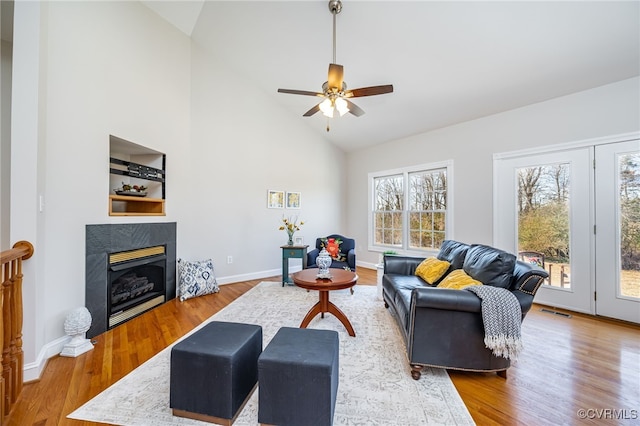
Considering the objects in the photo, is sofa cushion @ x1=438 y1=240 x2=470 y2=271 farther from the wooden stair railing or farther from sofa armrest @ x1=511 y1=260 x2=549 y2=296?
the wooden stair railing

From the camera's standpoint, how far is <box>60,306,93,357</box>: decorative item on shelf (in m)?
2.20

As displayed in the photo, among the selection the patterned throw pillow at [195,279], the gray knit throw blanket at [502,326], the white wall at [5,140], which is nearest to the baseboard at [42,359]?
the white wall at [5,140]

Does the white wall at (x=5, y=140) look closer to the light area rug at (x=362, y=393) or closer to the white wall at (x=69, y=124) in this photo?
the white wall at (x=69, y=124)

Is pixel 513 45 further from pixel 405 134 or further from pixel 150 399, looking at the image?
pixel 150 399

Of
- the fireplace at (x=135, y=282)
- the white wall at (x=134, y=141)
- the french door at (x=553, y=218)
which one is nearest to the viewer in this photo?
the white wall at (x=134, y=141)

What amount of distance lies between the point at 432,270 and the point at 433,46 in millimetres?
2516

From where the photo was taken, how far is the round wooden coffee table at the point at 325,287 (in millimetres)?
2529

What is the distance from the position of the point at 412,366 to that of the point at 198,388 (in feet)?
4.70

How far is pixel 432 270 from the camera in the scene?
2930mm

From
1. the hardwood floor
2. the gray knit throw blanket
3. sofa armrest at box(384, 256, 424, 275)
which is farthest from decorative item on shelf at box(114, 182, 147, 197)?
the gray knit throw blanket

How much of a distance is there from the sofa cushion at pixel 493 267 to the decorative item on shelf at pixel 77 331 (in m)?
3.46

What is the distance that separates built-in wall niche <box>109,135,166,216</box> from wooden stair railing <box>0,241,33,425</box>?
3.91 feet

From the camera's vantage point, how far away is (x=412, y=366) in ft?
6.23

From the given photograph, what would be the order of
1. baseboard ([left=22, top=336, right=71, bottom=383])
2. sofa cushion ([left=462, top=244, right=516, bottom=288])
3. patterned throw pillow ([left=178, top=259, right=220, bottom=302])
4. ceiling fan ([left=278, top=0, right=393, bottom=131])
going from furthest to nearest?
patterned throw pillow ([left=178, top=259, right=220, bottom=302]), ceiling fan ([left=278, top=0, right=393, bottom=131]), sofa cushion ([left=462, top=244, right=516, bottom=288]), baseboard ([left=22, top=336, right=71, bottom=383])
